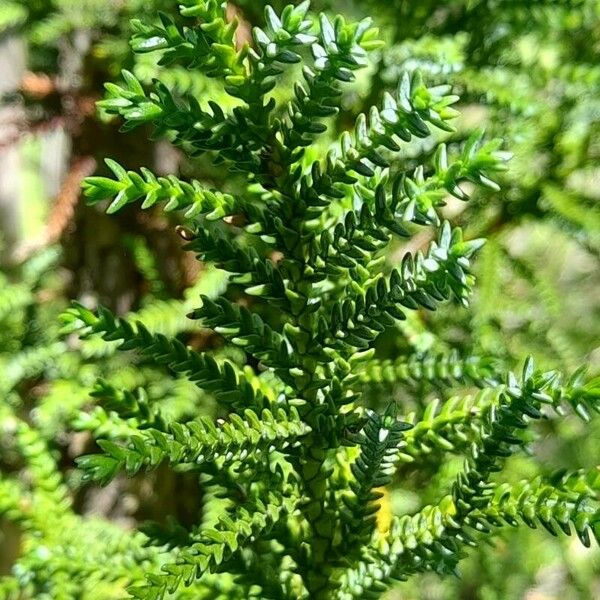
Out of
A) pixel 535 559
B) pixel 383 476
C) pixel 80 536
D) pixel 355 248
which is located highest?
pixel 355 248

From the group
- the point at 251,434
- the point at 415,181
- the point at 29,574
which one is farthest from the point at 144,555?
the point at 415,181

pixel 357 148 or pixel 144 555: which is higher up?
pixel 357 148

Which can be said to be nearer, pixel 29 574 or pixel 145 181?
pixel 145 181

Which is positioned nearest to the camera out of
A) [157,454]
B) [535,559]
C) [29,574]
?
[157,454]

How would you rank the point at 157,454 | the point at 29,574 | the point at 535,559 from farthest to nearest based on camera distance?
the point at 535,559 → the point at 29,574 → the point at 157,454

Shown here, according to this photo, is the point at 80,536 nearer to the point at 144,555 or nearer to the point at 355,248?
the point at 144,555

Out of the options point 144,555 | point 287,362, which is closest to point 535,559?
point 144,555

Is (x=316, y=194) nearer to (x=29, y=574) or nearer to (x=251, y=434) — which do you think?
(x=251, y=434)
